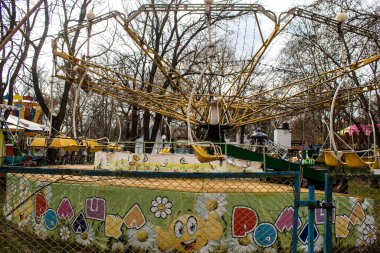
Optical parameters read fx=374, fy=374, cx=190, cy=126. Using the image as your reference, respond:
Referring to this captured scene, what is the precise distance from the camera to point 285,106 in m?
10.7

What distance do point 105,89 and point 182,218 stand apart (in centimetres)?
509

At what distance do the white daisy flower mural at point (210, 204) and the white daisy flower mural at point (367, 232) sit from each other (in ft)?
10.3

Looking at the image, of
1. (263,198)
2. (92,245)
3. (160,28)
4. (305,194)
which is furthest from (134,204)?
(160,28)

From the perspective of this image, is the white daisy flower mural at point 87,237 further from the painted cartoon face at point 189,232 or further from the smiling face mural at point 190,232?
the painted cartoon face at point 189,232

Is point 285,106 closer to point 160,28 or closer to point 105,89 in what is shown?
point 105,89

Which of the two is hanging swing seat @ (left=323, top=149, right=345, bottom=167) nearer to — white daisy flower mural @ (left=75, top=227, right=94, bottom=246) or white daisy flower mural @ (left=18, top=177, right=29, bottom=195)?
white daisy flower mural @ (left=75, top=227, right=94, bottom=246)

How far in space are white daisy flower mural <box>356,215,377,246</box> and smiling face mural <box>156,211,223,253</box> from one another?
10.4 ft

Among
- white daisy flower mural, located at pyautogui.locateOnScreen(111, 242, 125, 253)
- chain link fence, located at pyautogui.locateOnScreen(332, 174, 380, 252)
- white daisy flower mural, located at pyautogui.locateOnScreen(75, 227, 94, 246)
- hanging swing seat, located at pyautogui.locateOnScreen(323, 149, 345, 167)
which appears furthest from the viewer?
chain link fence, located at pyautogui.locateOnScreen(332, 174, 380, 252)

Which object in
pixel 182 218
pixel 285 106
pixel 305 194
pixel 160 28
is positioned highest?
pixel 160 28

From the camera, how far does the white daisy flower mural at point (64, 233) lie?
778 centimetres

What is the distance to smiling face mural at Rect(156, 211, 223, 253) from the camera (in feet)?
23.2

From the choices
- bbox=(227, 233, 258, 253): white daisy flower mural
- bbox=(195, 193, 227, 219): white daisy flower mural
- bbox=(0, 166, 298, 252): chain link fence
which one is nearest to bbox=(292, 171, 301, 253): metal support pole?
bbox=(0, 166, 298, 252): chain link fence

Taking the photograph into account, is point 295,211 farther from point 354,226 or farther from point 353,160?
point 354,226

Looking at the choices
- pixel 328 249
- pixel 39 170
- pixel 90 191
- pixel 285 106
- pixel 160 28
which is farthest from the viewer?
pixel 160 28
